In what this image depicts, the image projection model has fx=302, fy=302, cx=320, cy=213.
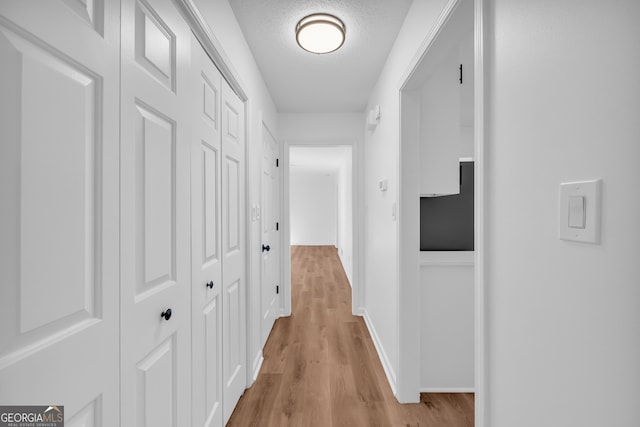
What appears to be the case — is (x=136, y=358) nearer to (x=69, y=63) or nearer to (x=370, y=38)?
(x=69, y=63)

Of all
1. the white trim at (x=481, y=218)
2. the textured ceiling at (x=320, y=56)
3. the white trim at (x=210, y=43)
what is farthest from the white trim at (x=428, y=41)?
the white trim at (x=210, y=43)

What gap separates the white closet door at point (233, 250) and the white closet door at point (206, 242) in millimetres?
85

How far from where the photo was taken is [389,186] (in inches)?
92.0

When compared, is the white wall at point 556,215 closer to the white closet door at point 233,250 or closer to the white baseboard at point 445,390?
the white baseboard at point 445,390

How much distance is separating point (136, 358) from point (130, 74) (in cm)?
83

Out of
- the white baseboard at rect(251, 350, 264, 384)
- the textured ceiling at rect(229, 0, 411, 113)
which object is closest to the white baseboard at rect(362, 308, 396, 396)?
the white baseboard at rect(251, 350, 264, 384)

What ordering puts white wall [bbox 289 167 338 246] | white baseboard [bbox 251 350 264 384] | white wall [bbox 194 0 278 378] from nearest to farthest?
white wall [bbox 194 0 278 378] → white baseboard [bbox 251 350 264 384] → white wall [bbox 289 167 338 246]

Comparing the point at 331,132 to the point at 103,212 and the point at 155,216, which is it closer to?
the point at 155,216

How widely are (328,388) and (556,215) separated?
1957 mm

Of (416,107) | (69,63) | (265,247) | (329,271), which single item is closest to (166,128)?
(69,63)

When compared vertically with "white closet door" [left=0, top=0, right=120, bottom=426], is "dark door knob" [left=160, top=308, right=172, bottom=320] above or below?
below

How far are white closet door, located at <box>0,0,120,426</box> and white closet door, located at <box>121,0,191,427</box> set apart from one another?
6cm

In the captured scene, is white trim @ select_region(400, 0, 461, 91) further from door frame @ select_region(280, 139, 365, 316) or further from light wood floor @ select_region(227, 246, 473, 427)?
light wood floor @ select_region(227, 246, 473, 427)

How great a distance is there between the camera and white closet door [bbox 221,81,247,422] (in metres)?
1.75
